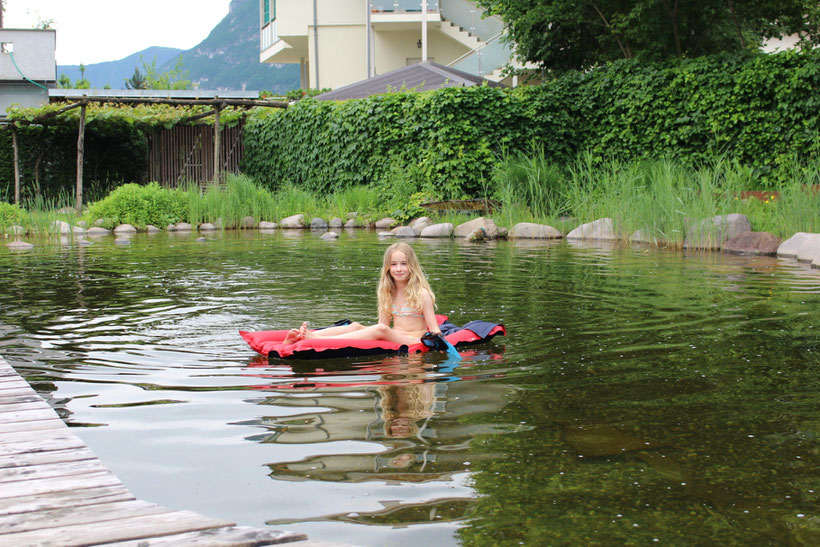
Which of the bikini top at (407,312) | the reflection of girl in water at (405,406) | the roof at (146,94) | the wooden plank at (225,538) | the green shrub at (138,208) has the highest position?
the roof at (146,94)

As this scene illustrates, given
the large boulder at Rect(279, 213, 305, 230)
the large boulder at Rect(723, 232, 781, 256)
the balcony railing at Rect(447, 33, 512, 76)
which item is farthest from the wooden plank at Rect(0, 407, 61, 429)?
the balcony railing at Rect(447, 33, 512, 76)

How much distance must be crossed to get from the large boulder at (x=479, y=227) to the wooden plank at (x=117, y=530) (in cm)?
1429

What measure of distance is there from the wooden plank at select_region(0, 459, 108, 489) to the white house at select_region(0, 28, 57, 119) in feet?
96.3

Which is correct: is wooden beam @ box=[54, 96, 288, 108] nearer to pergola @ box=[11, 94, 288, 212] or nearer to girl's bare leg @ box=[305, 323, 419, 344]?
pergola @ box=[11, 94, 288, 212]

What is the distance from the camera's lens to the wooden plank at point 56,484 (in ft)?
9.07

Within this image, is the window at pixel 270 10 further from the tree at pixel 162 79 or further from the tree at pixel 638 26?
the tree at pixel 638 26

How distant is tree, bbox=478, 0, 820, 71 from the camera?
19.1m

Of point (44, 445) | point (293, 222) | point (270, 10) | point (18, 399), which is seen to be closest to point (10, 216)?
point (293, 222)

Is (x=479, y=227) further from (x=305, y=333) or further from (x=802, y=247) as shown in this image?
(x=305, y=333)

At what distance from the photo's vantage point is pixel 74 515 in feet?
8.33

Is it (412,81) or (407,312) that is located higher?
(412,81)

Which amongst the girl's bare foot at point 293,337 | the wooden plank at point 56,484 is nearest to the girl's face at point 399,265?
the girl's bare foot at point 293,337

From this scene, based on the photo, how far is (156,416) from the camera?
4.29 m

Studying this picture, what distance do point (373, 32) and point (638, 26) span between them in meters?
18.3
